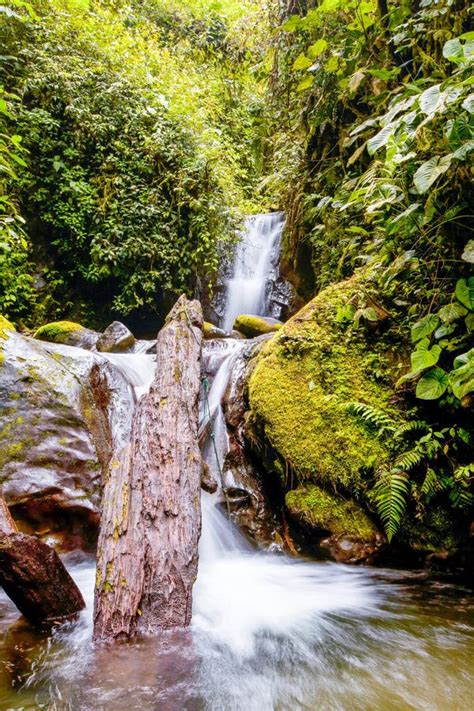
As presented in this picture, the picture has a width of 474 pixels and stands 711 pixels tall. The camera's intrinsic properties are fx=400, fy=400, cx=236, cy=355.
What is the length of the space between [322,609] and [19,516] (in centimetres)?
234

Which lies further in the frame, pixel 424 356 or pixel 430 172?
pixel 424 356

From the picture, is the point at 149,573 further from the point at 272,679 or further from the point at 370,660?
the point at 370,660

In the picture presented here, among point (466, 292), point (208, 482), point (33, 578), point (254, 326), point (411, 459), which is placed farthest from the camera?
point (254, 326)

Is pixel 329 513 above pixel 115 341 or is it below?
below

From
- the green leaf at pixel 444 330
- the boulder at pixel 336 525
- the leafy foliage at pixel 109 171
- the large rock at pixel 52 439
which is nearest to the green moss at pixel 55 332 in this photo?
the leafy foliage at pixel 109 171

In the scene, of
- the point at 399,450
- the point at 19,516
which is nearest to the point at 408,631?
the point at 399,450

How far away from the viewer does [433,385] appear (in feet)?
9.00

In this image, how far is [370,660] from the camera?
6.74 ft

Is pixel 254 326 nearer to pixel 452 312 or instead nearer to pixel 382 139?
pixel 382 139

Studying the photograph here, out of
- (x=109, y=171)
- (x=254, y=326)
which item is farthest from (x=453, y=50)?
(x=109, y=171)

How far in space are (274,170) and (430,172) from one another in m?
5.26

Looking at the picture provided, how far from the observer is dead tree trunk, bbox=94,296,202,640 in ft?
7.16

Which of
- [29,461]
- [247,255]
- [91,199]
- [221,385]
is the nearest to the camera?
[29,461]

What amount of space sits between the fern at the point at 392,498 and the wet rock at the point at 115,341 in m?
5.09
